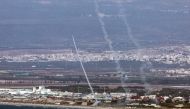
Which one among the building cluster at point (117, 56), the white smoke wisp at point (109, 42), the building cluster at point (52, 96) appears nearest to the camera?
the building cluster at point (52, 96)

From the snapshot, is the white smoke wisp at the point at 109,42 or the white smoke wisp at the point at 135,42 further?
the white smoke wisp at the point at 109,42

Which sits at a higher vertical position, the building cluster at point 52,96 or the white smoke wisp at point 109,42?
the white smoke wisp at point 109,42

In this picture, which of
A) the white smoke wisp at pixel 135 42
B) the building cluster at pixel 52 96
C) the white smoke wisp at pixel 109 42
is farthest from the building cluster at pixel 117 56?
the building cluster at pixel 52 96

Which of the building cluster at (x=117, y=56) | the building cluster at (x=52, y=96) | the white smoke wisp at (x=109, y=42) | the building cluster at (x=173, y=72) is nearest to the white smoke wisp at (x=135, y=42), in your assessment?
the building cluster at (x=117, y=56)

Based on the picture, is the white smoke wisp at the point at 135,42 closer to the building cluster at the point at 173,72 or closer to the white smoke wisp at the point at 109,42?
the building cluster at the point at 173,72

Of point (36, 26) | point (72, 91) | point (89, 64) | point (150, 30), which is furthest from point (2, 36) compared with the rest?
point (72, 91)

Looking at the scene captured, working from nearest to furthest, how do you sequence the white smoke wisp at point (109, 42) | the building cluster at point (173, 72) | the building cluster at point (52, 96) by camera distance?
the building cluster at point (52, 96)
the white smoke wisp at point (109, 42)
the building cluster at point (173, 72)

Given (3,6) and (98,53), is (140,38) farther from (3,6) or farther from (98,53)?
(3,6)

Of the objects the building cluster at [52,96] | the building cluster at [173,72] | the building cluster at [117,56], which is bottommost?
the building cluster at [52,96]

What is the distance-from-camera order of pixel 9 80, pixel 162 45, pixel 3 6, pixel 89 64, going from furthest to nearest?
pixel 3 6, pixel 162 45, pixel 89 64, pixel 9 80

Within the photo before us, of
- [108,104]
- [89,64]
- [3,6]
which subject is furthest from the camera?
[3,6]

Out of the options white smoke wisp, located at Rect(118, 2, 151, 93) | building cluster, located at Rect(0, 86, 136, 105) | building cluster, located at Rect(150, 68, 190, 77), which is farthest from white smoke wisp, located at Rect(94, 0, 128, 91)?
building cluster, located at Rect(0, 86, 136, 105)
